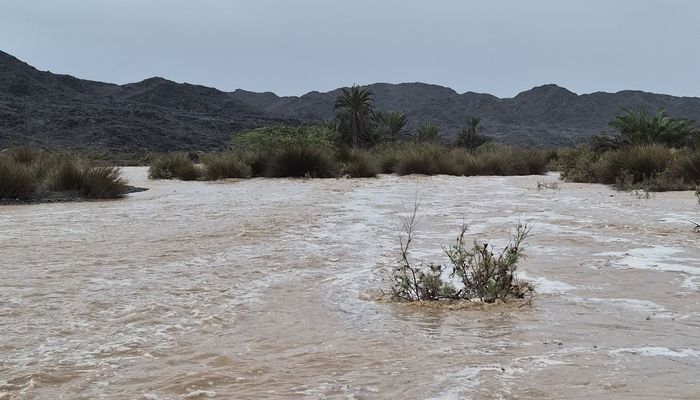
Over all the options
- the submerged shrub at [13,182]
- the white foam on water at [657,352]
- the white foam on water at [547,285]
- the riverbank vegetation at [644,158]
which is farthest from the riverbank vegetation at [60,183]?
the riverbank vegetation at [644,158]

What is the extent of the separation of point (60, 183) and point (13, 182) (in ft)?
3.67

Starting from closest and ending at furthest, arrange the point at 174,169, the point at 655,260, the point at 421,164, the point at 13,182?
the point at 655,260 < the point at 13,182 < the point at 174,169 < the point at 421,164

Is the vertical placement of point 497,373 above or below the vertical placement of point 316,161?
below

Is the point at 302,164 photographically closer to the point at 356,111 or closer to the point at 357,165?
the point at 357,165

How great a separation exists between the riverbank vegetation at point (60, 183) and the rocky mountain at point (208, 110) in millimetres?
21100

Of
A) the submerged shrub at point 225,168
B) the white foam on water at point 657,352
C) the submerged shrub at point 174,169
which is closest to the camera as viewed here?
the white foam on water at point 657,352

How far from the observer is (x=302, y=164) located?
63.4ft

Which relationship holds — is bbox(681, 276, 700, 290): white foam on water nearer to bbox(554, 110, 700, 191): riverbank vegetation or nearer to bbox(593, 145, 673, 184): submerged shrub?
bbox(554, 110, 700, 191): riverbank vegetation

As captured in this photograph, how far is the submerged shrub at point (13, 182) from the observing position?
1102 cm

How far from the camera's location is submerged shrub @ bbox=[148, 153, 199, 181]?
1905 centimetres

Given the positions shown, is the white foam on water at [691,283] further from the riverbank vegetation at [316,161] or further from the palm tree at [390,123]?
the palm tree at [390,123]

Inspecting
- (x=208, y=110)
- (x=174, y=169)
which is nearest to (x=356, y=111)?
(x=174, y=169)

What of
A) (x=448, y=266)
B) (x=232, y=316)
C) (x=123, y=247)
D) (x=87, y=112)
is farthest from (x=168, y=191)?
(x=87, y=112)

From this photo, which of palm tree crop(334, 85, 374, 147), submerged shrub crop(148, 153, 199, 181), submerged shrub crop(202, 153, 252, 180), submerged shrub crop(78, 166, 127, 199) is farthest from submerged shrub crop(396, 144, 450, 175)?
palm tree crop(334, 85, 374, 147)
